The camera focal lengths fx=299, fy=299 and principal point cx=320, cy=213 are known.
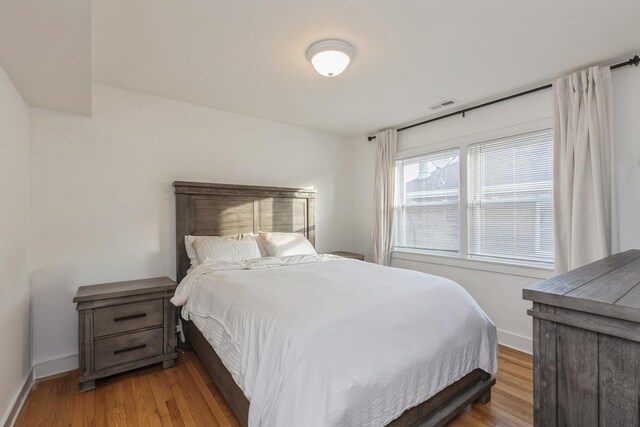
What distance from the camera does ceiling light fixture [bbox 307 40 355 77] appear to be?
1998 millimetres

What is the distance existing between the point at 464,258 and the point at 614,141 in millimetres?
1592

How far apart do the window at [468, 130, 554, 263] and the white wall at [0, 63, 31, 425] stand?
3.82m

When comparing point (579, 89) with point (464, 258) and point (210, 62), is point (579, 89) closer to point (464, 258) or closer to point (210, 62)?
point (464, 258)

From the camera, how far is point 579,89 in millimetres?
2412

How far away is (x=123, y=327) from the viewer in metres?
2.27

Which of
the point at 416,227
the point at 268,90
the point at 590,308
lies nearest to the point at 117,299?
the point at 268,90

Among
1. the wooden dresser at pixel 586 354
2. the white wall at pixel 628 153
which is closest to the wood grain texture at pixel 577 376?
the wooden dresser at pixel 586 354

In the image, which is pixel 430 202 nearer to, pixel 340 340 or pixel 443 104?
pixel 443 104

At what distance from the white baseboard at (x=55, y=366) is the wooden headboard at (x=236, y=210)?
3.24 ft

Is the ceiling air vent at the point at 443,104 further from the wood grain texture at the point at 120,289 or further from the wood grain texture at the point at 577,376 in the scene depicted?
the wood grain texture at the point at 120,289

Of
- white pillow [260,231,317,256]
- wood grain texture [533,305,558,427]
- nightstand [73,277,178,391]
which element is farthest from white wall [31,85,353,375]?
wood grain texture [533,305,558,427]

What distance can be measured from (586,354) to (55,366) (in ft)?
11.1

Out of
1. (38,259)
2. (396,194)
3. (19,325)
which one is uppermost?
(396,194)

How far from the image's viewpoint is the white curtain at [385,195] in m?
3.95
